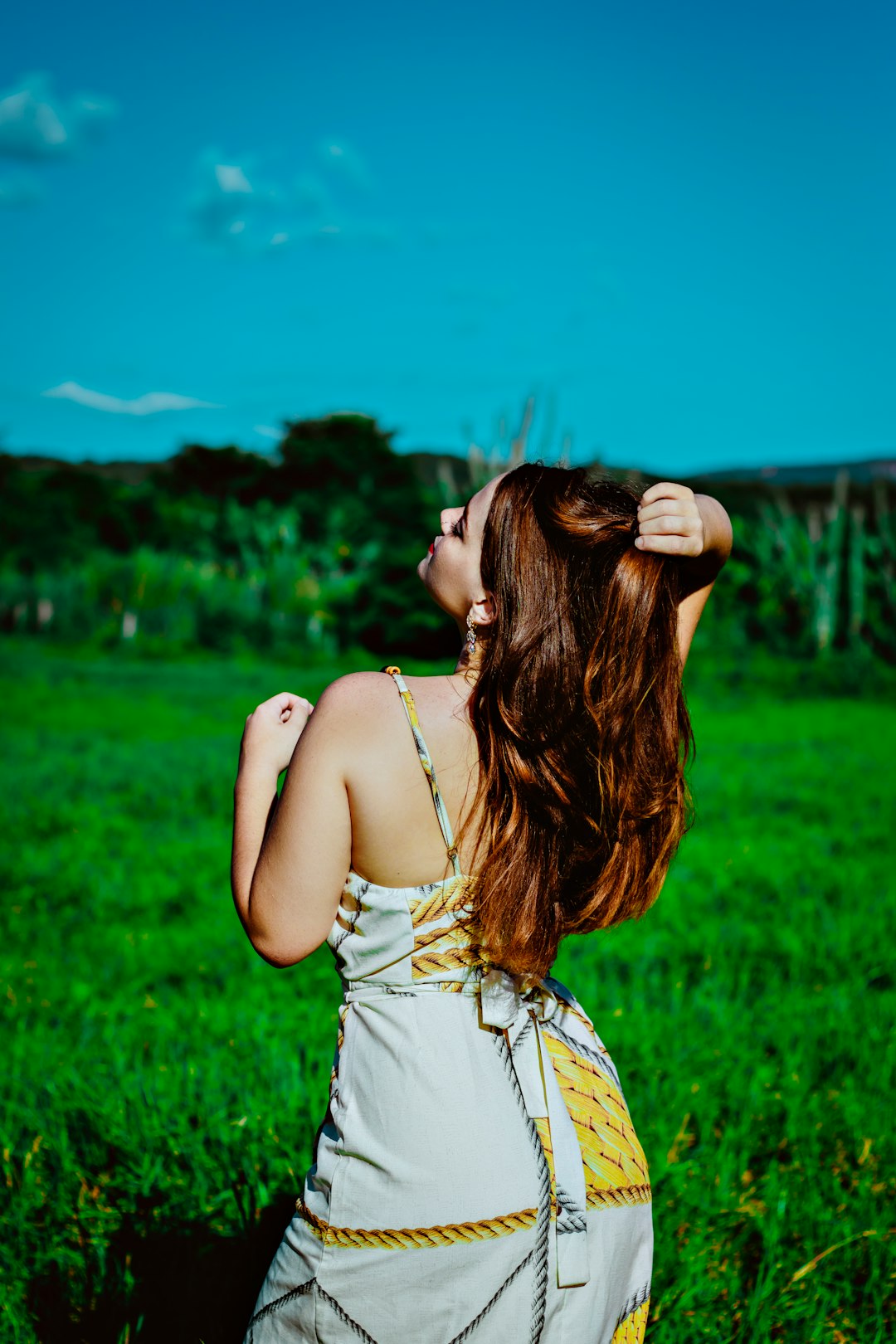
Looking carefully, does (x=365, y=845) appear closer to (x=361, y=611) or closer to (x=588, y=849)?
(x=588, y=849)

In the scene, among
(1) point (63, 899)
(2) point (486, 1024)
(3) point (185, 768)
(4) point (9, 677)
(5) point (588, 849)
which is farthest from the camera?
(4) point (9, 677)

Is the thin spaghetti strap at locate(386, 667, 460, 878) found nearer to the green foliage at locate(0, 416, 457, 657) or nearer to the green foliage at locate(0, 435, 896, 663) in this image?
the green foliage at locate(0, 435, 896, 663)

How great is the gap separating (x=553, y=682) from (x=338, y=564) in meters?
13.6

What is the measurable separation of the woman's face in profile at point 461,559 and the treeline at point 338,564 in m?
9.75

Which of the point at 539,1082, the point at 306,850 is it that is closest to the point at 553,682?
the point at 306,850

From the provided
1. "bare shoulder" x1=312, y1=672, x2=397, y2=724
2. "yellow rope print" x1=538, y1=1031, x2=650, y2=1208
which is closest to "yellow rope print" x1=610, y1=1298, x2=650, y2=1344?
"yellow rope print" x1=538, y1=1031, x2=650, y2=1208

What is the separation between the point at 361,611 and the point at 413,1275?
40.8ft

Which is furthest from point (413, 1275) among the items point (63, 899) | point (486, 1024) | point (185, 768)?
point (185, 768)

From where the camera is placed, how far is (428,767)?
4.69 feet

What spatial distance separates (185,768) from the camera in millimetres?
6754

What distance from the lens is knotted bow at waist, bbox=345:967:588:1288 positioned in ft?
4.66

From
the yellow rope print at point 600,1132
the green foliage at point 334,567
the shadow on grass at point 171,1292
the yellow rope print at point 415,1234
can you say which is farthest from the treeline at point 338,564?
the yellow rope print at point 415,1234

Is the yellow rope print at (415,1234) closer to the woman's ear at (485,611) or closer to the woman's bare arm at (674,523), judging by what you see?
the woman's ear at (485,611)

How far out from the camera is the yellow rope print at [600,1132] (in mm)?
1479
